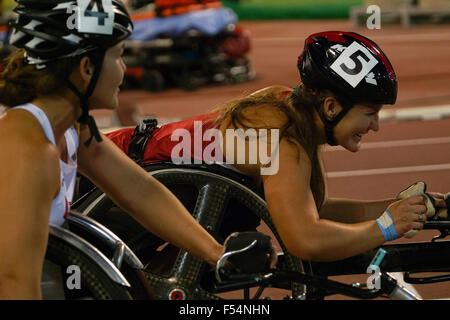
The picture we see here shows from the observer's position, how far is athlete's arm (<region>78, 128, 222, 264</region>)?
3113 mm

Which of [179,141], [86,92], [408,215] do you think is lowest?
[408,215]

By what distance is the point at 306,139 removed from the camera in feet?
11.7

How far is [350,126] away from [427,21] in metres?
21.5

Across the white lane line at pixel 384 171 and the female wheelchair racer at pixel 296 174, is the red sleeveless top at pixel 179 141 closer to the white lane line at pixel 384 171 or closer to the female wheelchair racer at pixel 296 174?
the female wheelchair racer at pixel 296 174

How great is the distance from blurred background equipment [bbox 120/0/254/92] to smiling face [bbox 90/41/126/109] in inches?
434

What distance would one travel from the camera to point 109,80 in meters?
2.83

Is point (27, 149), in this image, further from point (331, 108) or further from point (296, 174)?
point (331, 108)

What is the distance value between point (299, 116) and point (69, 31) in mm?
1116

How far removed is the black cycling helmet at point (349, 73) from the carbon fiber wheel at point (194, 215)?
0.44 meters

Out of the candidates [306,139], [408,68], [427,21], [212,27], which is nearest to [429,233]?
[306,139]

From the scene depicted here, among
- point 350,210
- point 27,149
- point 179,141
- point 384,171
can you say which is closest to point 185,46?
point 384,171

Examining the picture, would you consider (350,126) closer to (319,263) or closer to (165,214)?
(319,263)

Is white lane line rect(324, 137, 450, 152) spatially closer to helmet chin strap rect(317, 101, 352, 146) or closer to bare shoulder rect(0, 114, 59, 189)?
helmet chin strap rect(317, 101, 352, 146)

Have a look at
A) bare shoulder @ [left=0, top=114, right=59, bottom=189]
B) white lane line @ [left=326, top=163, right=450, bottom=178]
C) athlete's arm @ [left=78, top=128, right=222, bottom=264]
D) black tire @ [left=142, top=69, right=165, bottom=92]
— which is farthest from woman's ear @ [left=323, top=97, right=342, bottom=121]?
black tire @ [left=142, top=69, right=165, bottom=92]
